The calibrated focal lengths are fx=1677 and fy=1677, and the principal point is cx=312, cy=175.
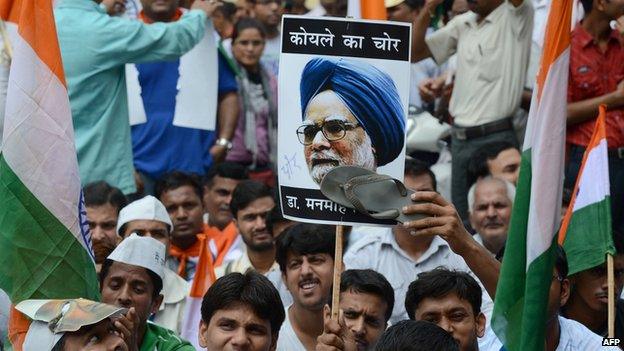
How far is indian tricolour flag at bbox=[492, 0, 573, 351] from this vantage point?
21.0 feet

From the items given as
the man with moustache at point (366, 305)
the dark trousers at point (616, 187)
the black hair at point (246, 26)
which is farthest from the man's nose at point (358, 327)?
the black hair at point (246, 26)

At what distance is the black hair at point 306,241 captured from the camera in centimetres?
875

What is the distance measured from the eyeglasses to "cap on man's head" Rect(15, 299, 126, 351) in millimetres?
1039

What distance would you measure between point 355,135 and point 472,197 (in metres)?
3.63

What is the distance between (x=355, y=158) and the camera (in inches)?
271

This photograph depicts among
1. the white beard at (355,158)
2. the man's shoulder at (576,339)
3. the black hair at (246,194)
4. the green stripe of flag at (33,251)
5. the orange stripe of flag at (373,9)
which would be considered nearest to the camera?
the white beard at (355,158)

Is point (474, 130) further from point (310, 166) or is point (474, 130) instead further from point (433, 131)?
point (310, 166)

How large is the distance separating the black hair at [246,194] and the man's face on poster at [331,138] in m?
3.81

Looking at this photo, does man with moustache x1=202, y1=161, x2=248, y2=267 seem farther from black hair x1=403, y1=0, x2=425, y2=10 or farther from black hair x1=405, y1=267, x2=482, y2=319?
black hair x1=405, y1=267, x2=482, y2=319

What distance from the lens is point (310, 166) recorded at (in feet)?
22.9

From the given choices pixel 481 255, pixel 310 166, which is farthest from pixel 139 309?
pixel 481 255

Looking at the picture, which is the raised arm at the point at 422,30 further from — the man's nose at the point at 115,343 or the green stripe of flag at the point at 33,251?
the man's nose at the point at 115,343

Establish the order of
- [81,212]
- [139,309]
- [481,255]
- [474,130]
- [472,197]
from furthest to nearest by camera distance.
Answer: [474,130] → [472,197] → [139,309] → [81,212] → [481,255]

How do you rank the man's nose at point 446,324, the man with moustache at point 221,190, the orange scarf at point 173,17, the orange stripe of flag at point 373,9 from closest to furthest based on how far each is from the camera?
the man's nose at point 446,324 → the orange stripe of flag at point 373,9 → the orange scarf at point 173,17 → the man with moustache at point 221,190
